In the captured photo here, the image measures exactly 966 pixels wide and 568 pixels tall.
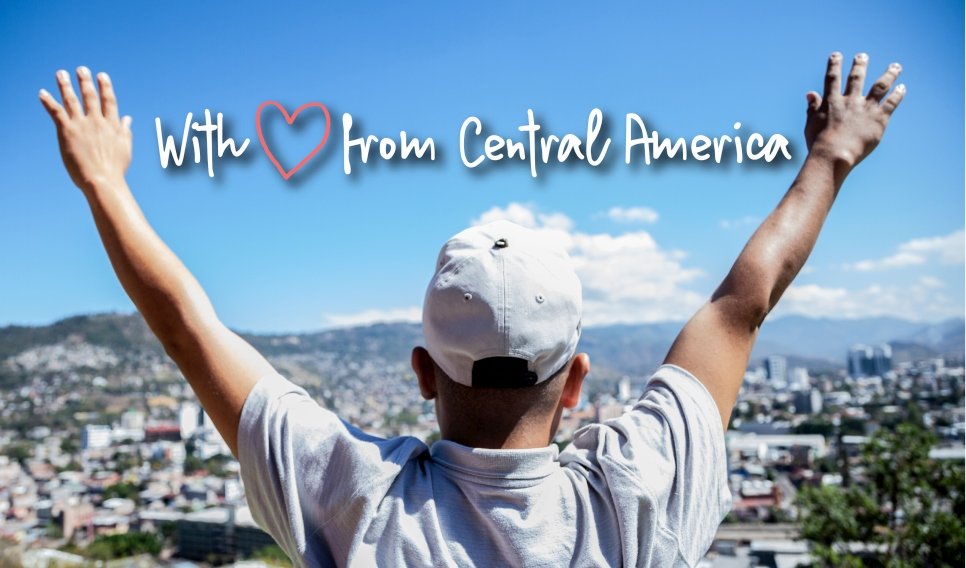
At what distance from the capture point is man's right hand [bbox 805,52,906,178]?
988 millimetres

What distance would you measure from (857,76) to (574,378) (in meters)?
0.57

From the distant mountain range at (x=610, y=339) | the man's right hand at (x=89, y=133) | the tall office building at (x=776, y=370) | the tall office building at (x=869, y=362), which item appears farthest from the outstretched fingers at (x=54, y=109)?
the tall office building at (x=776, y=370)

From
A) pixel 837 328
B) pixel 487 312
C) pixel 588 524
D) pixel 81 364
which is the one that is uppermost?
pixel 487 312

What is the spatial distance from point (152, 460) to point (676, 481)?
174ft

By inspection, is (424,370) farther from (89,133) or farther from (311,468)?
(89,133)

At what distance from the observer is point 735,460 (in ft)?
121

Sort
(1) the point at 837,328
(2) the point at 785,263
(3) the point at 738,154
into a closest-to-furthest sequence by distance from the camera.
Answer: (2) the point at 785,263 → (3) the point at 738,154 → (1) the point at 837,328

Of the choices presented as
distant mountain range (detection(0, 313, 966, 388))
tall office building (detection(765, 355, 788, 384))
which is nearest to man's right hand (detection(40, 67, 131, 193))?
distant mountain range (detection(0, 313, 966, 388))

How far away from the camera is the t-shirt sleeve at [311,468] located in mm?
703

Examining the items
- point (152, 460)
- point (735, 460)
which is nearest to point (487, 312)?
point (735, 460)

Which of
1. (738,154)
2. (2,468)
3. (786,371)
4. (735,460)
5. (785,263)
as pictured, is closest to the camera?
(785,263)

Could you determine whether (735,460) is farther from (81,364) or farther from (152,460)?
(81,364)

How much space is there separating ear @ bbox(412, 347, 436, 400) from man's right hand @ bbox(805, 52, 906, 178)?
57 cm

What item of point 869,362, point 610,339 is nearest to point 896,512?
point 869,362
